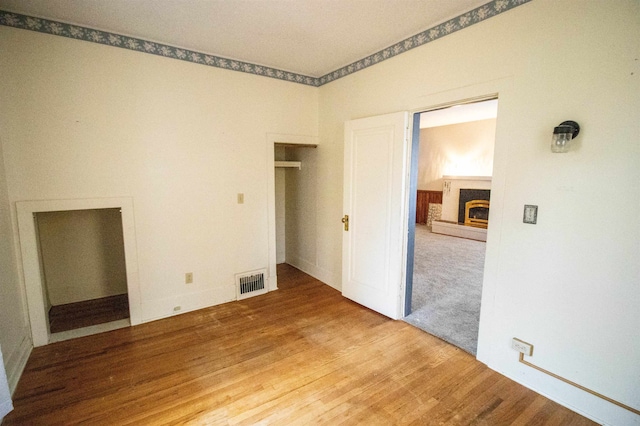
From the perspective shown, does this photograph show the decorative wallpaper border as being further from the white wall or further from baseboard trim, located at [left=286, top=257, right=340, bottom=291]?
baseboard trim, located at [left=286, top=257, right=340, bottom=291]

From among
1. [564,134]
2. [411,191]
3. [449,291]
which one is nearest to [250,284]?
[411,191]

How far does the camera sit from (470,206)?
7.12 metres

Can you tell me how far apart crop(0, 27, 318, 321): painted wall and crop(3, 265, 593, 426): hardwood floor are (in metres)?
0.68

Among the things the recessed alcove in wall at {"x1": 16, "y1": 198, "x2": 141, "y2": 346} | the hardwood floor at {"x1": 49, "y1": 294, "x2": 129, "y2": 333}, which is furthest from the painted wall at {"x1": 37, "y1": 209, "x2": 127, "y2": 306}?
the recessed alcove in wall at {"x1": 16, "y1": 198, "x2": 141, "y2": 346}

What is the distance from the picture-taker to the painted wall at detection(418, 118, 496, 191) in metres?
6.98

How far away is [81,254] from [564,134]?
4632mm

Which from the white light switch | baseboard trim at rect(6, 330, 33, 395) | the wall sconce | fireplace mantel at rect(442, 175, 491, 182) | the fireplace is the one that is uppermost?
the wall sconce

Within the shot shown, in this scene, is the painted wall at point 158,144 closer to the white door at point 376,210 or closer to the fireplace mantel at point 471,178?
the white door at point 376,210

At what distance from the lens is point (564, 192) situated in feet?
6.15

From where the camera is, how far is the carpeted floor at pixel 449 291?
9.43 ft

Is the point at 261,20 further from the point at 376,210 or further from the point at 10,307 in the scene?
the point at 10,307

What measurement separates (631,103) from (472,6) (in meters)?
1.26

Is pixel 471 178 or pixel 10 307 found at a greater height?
pixel 471 178

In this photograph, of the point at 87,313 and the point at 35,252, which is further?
the point at 87,313
